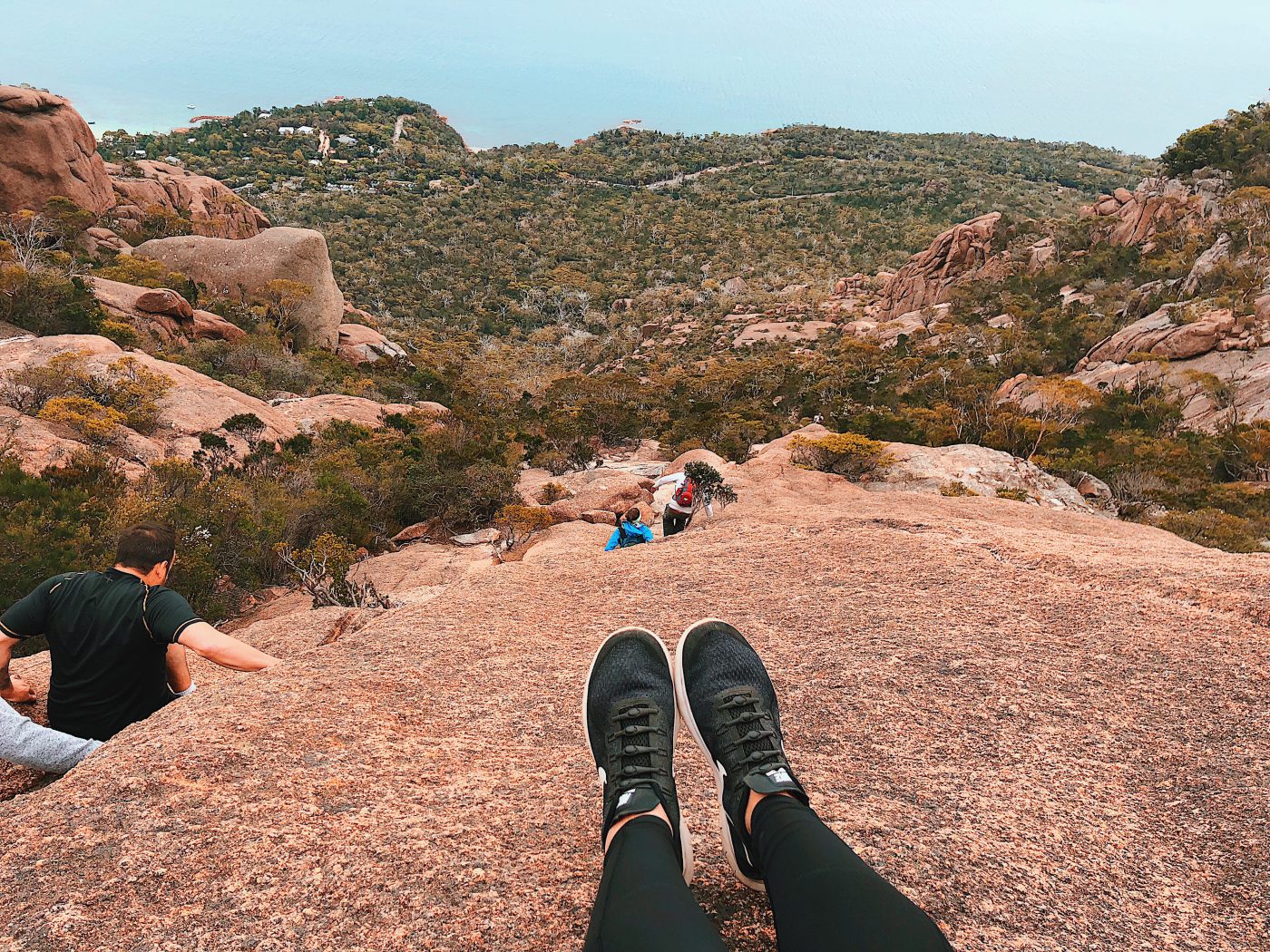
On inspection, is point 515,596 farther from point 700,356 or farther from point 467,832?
point 700,356

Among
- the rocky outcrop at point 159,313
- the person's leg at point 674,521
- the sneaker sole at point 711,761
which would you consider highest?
the rocky outcrop at point 159,313

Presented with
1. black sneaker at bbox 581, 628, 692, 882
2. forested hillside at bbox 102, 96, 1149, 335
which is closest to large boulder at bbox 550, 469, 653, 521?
black sneaker at bbox 581, 628, 692, 882

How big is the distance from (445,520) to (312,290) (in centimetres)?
2367

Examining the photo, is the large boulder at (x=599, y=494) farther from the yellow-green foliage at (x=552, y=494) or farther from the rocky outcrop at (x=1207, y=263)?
the rocky outcrop at (x=1207, y=263)

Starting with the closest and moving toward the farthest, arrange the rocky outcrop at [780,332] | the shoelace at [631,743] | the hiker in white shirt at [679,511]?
1. the shoelace at [631,743]
2. the hiker in white shirt at [679,511]
3. the rocky outcrop at [780,332]

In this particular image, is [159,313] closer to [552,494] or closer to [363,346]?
[363,346]

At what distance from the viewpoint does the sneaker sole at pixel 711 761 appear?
1790 mm

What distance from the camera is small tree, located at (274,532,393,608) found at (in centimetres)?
717

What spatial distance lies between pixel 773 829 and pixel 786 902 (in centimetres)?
26

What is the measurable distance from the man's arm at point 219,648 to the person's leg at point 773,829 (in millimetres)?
1992

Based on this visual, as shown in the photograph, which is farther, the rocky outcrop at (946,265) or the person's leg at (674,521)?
the rocky outcrop at (946,265)

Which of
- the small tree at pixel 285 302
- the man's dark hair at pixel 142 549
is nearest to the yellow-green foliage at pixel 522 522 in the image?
the man's dark hair at pixel 142 549

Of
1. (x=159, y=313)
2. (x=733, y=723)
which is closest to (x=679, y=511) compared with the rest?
(x=733, y=723)

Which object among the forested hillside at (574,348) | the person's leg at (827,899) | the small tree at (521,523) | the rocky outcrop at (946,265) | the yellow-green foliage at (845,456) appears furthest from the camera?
the rocky outcrop at (946,265)
